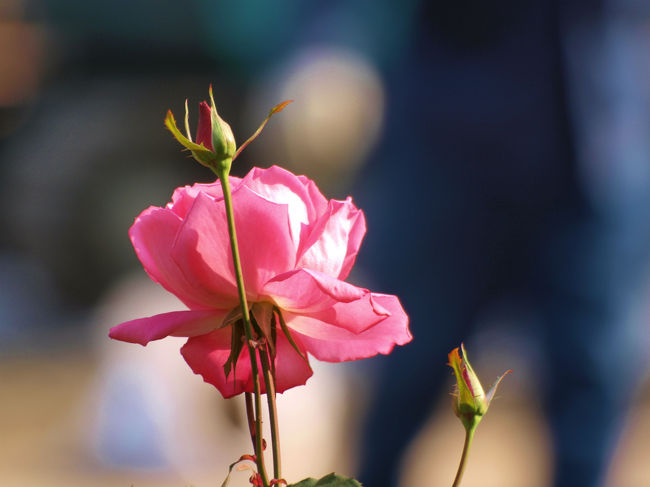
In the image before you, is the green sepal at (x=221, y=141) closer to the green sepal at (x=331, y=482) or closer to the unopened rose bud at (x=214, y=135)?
the unopened rose bud at (x=214, y=135)

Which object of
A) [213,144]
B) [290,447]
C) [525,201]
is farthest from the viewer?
[290,447]

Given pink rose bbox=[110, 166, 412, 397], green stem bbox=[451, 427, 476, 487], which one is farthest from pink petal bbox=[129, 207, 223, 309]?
green stem bbox=[451, 427, 476, 487]

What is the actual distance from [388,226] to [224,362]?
1352 mm

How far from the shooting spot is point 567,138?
5.43 feet

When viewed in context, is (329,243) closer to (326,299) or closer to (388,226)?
(326,299)

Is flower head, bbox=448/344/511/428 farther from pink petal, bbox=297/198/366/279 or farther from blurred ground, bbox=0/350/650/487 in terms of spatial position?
blurred ground, bbox=0/350/650/487

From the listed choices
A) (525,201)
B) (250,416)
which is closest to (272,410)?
(250,416)

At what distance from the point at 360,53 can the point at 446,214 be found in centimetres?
40

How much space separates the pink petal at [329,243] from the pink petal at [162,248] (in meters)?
0.04

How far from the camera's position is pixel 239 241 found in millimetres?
366

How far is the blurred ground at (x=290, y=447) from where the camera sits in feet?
7.62

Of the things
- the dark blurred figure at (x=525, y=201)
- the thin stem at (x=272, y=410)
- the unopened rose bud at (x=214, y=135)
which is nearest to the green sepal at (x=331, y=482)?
the thin stem at (x=272, y=410)

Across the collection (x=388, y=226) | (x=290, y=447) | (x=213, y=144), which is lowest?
(x=290, y=447)

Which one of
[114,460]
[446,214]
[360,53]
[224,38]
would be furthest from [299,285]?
[224,38]
